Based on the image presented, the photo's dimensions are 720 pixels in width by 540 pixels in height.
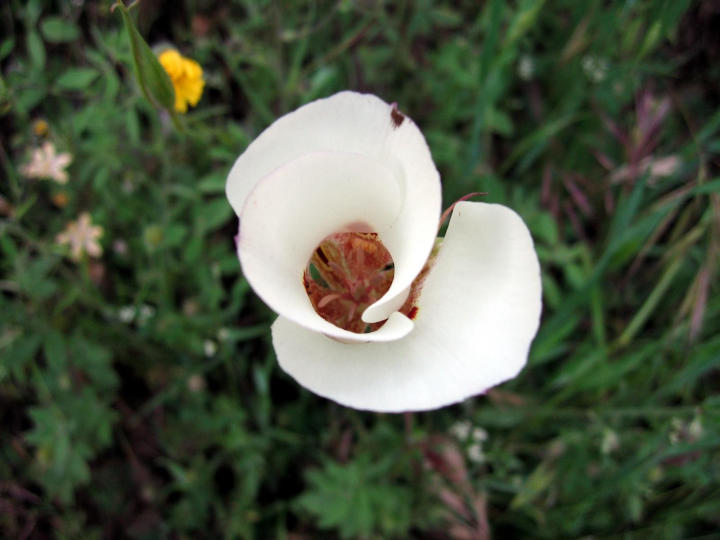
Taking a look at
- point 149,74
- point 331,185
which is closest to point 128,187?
point 149,74

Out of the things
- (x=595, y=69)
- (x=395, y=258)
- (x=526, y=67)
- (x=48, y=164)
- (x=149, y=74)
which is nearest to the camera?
(x=395, y=258)

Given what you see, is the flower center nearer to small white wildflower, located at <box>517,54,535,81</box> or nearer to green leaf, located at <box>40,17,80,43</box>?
green leaf, located at <box>40,17,80,43</box>

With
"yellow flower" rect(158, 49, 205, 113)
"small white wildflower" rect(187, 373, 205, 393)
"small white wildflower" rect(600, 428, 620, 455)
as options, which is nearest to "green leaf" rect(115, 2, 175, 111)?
"yellow flower" rect(158, 49, 205, 113)

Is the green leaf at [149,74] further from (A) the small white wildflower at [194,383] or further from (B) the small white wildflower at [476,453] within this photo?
(B) the small white wildflower at [476,453]

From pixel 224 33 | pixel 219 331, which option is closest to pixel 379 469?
pixel 219 331

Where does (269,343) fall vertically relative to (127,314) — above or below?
below

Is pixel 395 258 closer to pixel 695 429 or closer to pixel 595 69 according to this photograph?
pixel 695 429
